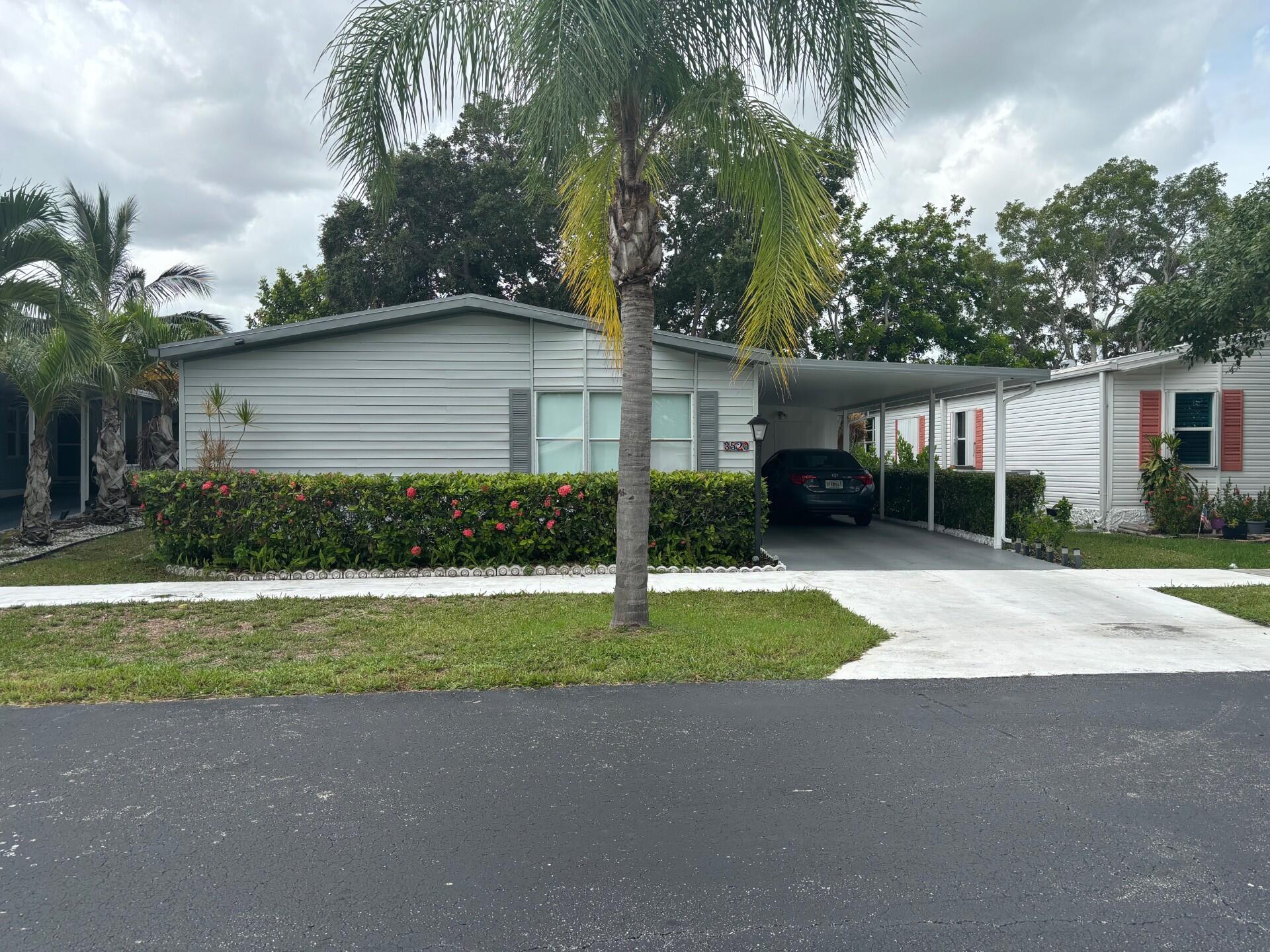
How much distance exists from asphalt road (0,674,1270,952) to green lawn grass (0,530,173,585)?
223 inches

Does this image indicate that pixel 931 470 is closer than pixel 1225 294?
No

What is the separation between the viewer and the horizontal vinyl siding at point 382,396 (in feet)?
41.4

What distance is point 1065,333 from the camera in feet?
119

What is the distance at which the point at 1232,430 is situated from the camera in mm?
16250

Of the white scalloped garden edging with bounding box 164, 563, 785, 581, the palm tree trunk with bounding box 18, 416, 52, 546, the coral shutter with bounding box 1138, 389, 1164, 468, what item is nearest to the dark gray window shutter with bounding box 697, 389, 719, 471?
the white scalloped garden edging with bounding box 164, 563, 785, 581

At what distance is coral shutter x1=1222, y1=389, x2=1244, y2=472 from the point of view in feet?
53.3

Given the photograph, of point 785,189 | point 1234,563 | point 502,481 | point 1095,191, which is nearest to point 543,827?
point 785,189

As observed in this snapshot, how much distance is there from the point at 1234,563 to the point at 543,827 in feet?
38.3

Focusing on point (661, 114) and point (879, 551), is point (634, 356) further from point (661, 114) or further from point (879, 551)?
point (879, 551)

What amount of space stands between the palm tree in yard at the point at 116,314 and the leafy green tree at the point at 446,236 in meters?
7.98

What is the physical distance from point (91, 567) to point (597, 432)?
6670mm

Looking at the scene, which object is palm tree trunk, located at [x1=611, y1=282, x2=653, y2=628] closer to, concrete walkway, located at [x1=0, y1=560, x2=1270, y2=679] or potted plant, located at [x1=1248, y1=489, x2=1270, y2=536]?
concrete walkway, located at [x1=0, y1=560, x2=1270, y2=679]

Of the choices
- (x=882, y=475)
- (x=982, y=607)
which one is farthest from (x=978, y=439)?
(x=982, y=607)

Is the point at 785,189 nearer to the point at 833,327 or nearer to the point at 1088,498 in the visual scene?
the point at 1088,498
